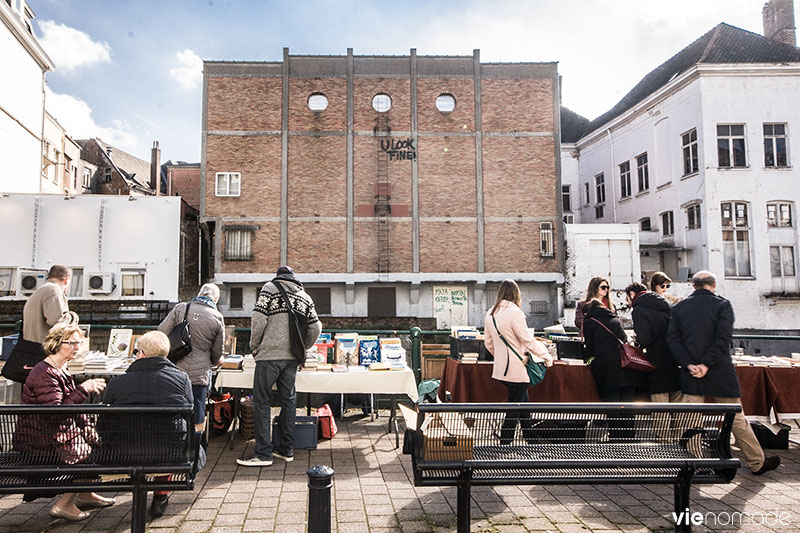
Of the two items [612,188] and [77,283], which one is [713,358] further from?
[612,188]

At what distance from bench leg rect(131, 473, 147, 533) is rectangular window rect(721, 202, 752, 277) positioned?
2643cm

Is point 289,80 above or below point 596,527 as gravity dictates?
above

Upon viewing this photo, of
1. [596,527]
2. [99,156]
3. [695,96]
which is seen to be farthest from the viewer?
[99,156]

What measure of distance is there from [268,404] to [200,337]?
1051 millimetres

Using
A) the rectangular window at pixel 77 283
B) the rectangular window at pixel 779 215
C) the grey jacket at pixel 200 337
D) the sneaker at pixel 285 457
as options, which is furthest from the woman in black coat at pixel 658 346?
the rectangular window at pixel 779 215

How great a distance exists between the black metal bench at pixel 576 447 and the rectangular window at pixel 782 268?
24716 mm

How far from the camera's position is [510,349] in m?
5.48

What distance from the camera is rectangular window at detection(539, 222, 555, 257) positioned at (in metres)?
25.7

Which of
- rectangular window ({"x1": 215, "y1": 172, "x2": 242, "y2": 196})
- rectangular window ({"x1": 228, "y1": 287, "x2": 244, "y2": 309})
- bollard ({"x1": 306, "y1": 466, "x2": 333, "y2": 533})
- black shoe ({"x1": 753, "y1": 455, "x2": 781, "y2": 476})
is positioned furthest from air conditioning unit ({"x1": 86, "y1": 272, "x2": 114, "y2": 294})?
black shoe ({"x1": 753, "y1": 455, "x2": 781, "y2": 476})

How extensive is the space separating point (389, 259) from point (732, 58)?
19.5 m

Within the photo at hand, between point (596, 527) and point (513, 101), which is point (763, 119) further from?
point (596, 527)

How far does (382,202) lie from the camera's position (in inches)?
1005

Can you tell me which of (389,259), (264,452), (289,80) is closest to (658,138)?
(389,259)

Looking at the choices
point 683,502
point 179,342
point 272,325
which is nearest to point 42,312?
point 179,342
